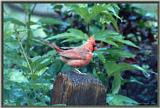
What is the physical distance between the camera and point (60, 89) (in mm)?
3340

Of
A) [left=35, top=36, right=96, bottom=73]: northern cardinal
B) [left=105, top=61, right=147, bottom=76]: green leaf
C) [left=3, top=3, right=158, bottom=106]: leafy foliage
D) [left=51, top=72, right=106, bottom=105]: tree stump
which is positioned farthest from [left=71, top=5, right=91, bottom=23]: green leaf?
[left=51, top=72, right=106, bottom=105]: tree stump

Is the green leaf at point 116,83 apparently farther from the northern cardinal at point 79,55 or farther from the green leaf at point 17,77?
the green leaf at point 17,77

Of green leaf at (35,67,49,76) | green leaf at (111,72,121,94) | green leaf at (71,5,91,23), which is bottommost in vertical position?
green leaf at (111,72,121,94)

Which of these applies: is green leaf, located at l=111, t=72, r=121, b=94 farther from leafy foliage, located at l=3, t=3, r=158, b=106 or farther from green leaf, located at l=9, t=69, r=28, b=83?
green leaf, located at l=9, t=69, r=28, b=83

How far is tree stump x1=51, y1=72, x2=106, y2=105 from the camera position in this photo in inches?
130

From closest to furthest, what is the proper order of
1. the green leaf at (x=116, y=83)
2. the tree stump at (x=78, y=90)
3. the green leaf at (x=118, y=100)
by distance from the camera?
1. the tree stump at (x=78, y=90)
2. the green leaf at (x=118, y=100)
3. the green leaf at (x=116, y=83)

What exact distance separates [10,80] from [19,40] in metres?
0.29

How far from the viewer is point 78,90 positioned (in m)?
3.30

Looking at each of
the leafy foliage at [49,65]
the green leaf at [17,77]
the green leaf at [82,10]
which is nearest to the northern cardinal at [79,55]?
the leafy foliage at [49,65]

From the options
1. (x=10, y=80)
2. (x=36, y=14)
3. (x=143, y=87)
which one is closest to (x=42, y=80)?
(x=10, y=80)

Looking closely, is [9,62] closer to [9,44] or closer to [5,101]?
[9,44]

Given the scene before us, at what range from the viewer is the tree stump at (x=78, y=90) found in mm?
3301

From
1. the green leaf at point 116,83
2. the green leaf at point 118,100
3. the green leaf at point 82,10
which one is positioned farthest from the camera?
the green leaf at point 82,10

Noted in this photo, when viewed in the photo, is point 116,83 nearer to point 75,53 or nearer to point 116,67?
point 116,67
